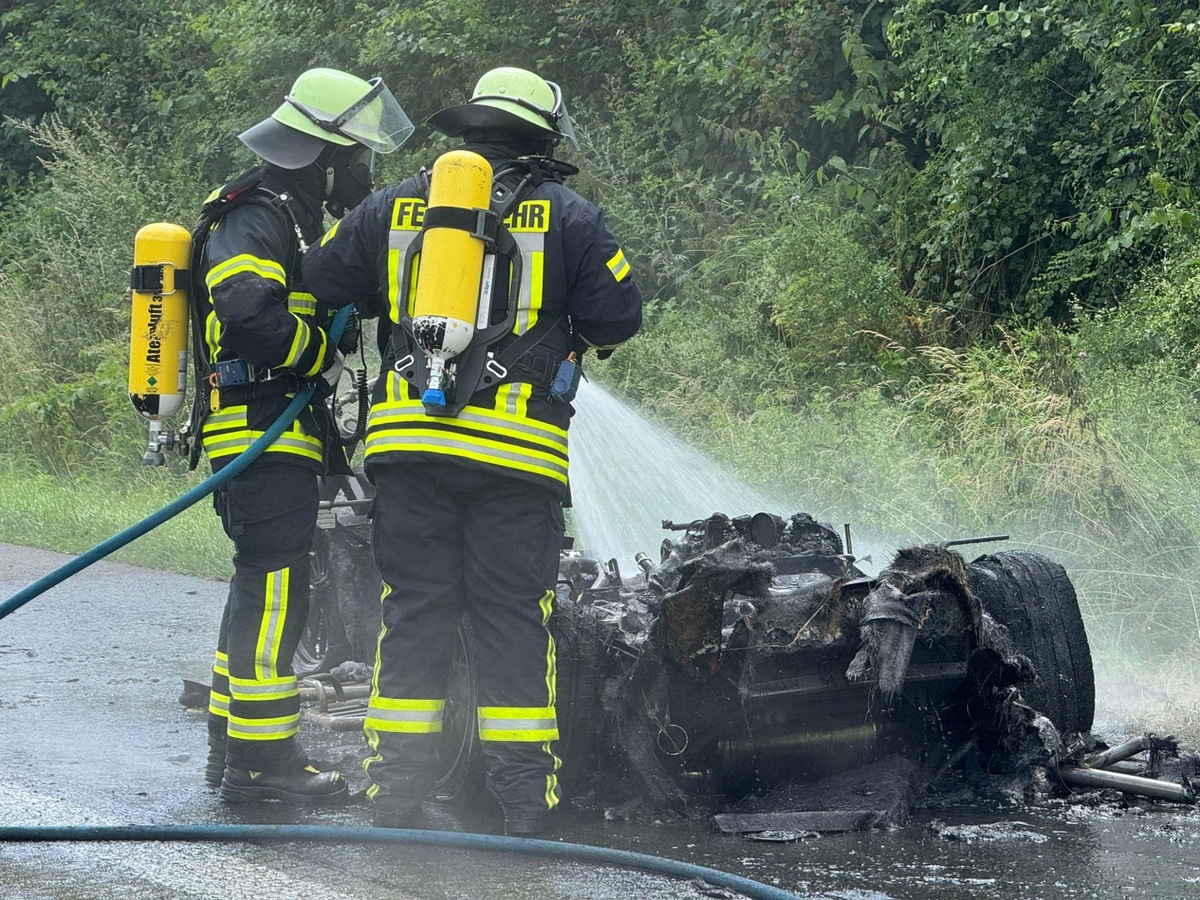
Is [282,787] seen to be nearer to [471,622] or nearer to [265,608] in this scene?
[265,608]

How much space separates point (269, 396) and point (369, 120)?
0.96 metres

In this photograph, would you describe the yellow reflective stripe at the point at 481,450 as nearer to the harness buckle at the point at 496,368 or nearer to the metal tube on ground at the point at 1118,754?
the harness buckle at the point at 496,368

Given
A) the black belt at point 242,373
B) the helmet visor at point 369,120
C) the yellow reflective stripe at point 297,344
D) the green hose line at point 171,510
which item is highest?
the helmet visor at point 369,120

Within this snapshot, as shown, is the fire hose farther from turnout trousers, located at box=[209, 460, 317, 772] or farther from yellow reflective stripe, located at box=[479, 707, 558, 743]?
turnout trousers, located at box=[209, 460, 317, 772]

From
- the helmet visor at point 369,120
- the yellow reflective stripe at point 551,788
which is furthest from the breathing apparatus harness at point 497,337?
the yellow reflective stripe at point 551,788

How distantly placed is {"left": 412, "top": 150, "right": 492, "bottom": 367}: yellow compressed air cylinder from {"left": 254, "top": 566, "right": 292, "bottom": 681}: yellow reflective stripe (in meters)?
1.02

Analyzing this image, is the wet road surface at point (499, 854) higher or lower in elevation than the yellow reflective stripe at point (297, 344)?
lower

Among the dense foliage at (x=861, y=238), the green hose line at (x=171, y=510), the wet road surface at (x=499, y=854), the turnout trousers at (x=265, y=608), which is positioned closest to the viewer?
the wet road surface at (x=499, y=854)

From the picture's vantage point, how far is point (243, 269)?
453 cm

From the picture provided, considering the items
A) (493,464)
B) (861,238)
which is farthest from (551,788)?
(861,238)

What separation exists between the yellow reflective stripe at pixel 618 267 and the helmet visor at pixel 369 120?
0.98m

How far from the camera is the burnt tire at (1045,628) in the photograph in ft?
15.5

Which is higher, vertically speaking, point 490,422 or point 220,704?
point 490,422

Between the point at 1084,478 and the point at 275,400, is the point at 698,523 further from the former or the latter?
the point at 1084,478
